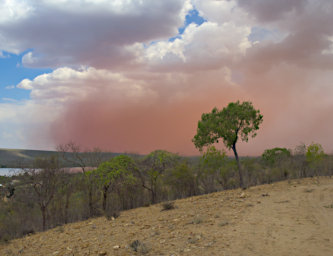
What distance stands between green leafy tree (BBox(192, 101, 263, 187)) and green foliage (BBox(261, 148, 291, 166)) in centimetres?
3375

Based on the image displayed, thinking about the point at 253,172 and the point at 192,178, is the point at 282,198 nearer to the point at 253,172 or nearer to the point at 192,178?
the point at 192,178

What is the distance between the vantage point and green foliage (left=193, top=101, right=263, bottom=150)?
27656 mm

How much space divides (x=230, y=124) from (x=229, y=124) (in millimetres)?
107

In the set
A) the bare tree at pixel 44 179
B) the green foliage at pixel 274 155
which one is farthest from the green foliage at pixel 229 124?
the green foliage at pixel 274 155

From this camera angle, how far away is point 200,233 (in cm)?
1036

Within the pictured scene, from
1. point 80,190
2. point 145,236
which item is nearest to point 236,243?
point 145,236

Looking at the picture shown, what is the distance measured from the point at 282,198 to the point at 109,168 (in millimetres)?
20157

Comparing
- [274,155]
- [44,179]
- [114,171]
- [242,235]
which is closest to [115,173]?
[114,171]

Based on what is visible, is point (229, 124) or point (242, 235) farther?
point (229, 124)

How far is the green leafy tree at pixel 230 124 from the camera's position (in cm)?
2766

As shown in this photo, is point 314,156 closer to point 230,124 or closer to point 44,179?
point 230,124

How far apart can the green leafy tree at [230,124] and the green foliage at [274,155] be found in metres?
33.8

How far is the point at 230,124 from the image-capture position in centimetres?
2766

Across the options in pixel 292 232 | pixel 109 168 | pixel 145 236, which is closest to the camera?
pixel 292 232
